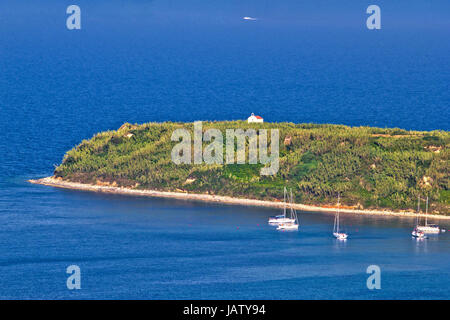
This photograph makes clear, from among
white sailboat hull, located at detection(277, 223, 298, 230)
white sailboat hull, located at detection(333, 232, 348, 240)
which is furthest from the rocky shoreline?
white sailboat hull, located at detection(333, 232, 348, 240)

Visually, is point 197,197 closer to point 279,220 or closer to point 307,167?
point 307,167

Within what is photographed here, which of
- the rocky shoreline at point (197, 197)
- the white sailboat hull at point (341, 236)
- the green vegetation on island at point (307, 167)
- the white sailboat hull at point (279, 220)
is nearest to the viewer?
the white sailboat hull at point (341, 236)

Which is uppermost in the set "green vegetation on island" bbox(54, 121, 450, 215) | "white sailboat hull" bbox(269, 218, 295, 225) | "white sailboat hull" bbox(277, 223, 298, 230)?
"green vegetation on island" bbox(54, 121, 450, 215)

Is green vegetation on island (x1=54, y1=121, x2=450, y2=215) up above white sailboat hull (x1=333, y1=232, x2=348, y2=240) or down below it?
above

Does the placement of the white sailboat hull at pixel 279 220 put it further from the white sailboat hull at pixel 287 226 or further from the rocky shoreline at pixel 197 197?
the rocky shoreline at pixel 197 197

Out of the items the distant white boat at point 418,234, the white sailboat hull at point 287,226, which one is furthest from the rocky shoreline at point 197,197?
the white sailboat hull at point 287,226

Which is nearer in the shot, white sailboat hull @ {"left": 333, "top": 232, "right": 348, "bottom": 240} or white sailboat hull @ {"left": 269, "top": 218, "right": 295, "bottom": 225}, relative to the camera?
white sailboat hull @ {"left": 333, "top": 232, "right": 348, "bottom": 240}

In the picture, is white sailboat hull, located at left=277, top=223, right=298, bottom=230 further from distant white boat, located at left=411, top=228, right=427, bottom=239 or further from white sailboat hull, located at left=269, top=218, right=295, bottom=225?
distant white boat, located at left=411, top=228, right=427, bottom=239
